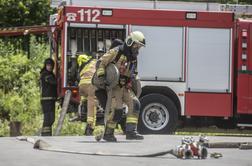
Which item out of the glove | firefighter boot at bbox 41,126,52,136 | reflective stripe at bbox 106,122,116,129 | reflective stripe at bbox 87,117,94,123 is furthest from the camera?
firefighter boot at bbox 41,126,52,136

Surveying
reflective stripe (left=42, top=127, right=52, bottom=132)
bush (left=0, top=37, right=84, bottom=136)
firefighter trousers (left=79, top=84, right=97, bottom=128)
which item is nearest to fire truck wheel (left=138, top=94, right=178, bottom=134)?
bush (left=0, top=37, right=84, bottom=136)

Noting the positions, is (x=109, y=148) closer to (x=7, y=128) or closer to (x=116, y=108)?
(x=116, y=108)

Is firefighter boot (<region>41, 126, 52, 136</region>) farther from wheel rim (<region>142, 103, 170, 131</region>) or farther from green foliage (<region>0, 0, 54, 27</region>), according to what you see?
green foliage (<region>0, 0, 54, 27</region>)

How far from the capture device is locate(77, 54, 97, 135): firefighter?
15500 millimetres

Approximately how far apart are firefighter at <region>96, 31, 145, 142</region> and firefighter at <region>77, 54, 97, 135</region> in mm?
2435

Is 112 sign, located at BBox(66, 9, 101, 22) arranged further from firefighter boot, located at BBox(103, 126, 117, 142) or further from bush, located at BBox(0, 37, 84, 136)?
firefighter boot, located at BBox(103, 126, 117, 142)

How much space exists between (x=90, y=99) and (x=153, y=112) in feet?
6.41

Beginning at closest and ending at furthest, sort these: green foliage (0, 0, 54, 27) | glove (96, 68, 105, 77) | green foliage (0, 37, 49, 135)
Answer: glove (96, 68, 105, 77)
green foliage (0, 37, 49, 135)
green foliage (0, 0, 54, 27)

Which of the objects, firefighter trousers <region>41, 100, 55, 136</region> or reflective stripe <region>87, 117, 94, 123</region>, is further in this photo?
firefighter trousers <region>41, 100, 55, 136</region>

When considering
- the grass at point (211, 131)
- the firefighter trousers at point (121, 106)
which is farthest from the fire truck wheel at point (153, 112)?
the firefighter trousers at point (121, 106)

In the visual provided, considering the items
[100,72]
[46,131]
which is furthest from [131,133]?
[46,131]

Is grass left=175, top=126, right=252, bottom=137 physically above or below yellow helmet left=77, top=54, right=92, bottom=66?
below

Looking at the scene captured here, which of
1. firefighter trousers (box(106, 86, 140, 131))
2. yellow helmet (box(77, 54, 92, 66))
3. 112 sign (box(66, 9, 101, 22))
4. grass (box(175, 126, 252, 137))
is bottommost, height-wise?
grass (box(175, 126, 252, 137))

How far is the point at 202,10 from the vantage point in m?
17.7
